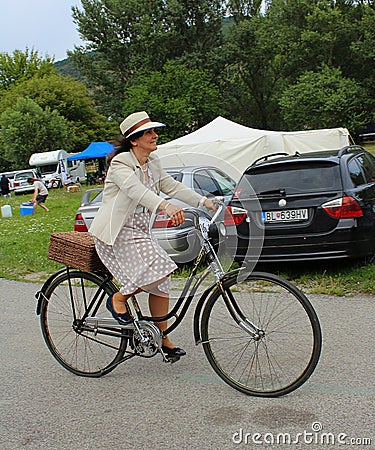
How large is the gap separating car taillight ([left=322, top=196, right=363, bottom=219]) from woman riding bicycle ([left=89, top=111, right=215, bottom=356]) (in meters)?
3.31

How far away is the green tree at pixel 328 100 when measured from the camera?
46.8 metres

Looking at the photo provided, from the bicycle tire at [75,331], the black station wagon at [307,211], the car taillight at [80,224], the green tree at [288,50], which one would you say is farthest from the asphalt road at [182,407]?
the green tree at [288,50]

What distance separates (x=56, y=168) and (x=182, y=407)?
159 ft

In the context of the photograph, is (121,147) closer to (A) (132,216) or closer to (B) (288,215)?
(A) (132,216)

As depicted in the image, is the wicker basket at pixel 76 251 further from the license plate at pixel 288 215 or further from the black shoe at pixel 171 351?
the license plate at pixel 288 215

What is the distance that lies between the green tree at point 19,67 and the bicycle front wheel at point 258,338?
76588mm

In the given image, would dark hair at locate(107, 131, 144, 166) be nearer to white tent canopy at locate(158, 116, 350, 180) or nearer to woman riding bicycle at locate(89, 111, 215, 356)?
woman riding bicycle at locate(89, 111, 215, 356)

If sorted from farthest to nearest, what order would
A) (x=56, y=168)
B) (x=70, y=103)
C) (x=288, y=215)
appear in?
(x=70, y=103)
(x=56, y=168)
(x=288, y=215)

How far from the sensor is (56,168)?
51062 mm

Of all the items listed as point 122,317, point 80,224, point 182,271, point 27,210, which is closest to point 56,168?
point 27,210

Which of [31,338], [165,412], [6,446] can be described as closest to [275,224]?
[31,338]

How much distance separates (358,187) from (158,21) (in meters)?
51.2

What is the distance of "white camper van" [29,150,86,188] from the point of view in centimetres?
4707

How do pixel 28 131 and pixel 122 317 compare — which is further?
pixel 28 131
